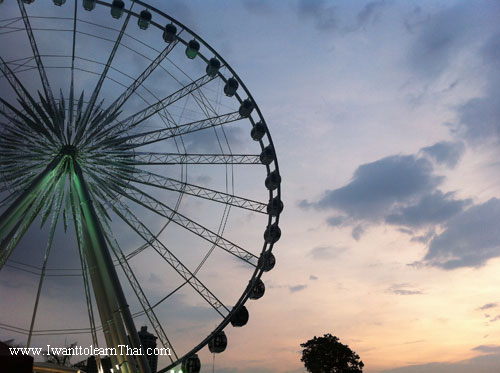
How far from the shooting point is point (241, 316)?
2180cm

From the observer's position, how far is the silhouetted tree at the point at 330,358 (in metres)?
53.8

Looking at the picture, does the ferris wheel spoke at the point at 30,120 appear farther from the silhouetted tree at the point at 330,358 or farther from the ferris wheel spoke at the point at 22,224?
the silhouetted tree at the point at 330,358

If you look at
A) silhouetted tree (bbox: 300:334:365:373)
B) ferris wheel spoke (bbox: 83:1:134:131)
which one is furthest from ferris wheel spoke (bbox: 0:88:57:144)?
silhouetted tree (bbox: 300:334:365:373)

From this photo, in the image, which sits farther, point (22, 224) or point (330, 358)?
point (330, 358)

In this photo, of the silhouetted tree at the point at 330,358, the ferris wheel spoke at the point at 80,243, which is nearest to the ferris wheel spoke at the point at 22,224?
the ferris wheel spoke at the point at 80,243

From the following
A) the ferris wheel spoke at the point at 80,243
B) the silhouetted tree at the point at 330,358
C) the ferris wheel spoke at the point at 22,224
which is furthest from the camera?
the silhouetted tree at the point at 330,358

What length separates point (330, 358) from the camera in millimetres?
54062

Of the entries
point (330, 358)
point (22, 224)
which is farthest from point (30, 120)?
point (330, 358)

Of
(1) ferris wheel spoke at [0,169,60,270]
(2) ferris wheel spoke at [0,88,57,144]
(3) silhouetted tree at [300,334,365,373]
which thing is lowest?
(3) silhouetted tree at [300,334,365,373]

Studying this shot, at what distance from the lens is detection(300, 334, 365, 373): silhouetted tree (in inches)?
2120

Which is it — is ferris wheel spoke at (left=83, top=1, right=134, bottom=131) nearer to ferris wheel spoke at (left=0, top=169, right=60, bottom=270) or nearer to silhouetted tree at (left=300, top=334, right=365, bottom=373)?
ferris wheel spoke at (left=0, top=169, right=60, bottom=270)

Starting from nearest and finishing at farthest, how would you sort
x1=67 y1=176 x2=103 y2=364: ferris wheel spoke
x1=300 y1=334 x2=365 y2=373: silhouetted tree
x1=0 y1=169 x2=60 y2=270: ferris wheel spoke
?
x1=0 y1=169 x2=60 y2=270: ferris wheel spoke < x1=67 y1=176 x2=103 y2=364: ferris wheel spoke < x1=300 y1=334 x2=365 y2=373: silhouetted tree

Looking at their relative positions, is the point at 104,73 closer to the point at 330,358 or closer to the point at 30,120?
the point at 30,120

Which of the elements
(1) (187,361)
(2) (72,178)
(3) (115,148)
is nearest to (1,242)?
(2) (72,178)
